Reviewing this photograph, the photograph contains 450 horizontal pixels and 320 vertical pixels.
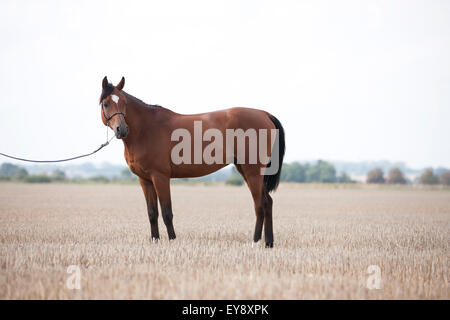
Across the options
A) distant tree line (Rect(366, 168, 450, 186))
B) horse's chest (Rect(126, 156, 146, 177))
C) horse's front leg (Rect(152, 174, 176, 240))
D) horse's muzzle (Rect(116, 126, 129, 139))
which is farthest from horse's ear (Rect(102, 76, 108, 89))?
distant tree line (Rect(366, 168, 450, 186))

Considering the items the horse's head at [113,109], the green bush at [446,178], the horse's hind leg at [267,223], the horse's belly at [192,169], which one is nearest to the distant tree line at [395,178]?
the green bush at [446,178]

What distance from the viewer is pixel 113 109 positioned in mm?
6504

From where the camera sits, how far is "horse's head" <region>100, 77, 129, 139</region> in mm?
6395

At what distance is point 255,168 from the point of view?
23.3 feet

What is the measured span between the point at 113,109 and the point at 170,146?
1269 millimetres

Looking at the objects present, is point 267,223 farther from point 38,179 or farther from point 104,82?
point 38,179

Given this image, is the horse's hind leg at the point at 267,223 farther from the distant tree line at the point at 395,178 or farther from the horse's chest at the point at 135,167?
the distant tree line at the point at 395,178

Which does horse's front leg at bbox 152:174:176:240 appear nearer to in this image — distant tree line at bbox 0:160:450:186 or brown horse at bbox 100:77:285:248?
brown horse at bbox 100:77:285:248

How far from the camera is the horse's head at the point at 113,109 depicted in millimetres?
6395

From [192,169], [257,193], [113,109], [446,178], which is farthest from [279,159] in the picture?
[446,178]

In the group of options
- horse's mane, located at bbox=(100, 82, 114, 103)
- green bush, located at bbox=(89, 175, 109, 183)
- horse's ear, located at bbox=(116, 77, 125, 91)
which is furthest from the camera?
green bush, located at bbox=(89, 175, 109, 183)
